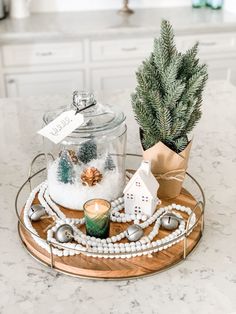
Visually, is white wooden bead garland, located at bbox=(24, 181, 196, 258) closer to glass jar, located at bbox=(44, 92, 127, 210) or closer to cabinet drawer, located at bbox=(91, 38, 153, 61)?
glass jar, located at bbox=(44, 92, 127, 210)

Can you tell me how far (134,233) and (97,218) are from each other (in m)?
0.09

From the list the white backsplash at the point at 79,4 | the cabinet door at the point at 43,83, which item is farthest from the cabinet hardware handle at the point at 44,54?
the white backsplash at the point at 79,4

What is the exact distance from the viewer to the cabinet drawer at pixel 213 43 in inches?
117

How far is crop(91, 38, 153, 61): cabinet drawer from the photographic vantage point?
2877mm

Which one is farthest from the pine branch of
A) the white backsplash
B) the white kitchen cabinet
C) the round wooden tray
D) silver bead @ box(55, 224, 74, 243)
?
the white backsplash

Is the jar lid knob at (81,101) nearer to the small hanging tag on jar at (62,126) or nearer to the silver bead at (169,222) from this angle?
the small hanging tag on jar at (62,126)

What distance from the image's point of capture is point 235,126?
1616mm

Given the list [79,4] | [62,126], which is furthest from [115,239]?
[79,4]

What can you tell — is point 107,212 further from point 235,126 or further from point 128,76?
point 128,76

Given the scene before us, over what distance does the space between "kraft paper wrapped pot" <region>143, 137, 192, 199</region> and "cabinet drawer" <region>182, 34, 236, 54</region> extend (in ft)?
6.47

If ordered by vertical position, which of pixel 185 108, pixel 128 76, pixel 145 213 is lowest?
pixel 128 76

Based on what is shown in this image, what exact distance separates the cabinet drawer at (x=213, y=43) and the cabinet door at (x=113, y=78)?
0.39 meters

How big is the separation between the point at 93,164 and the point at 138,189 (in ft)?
0.43

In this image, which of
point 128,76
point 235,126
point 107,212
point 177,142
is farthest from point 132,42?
point 107,212
